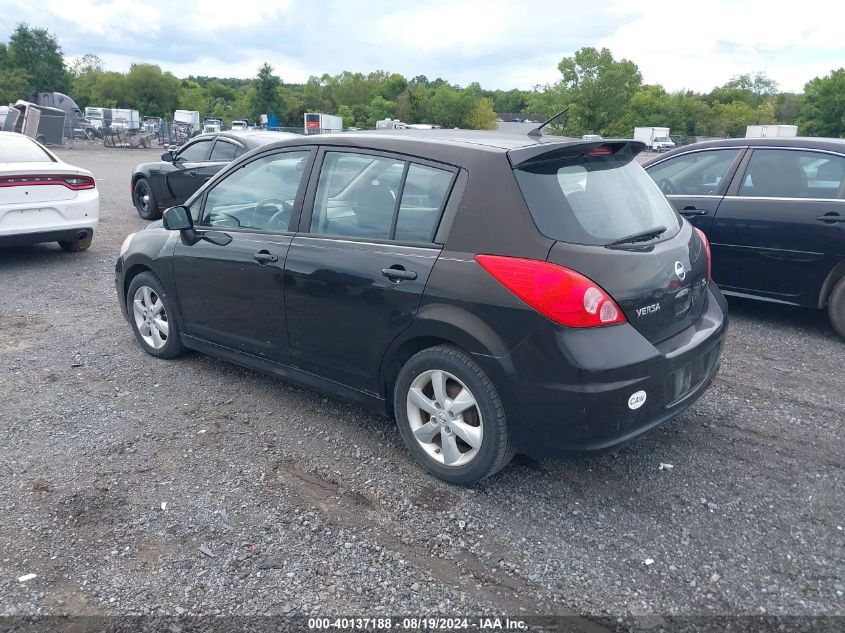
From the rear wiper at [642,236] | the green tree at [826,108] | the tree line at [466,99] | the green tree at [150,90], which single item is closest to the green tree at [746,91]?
the tree line at [466,99]

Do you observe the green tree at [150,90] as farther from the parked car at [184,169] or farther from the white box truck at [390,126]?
the white box truck at [390,126]

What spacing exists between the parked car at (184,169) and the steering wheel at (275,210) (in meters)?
6.53

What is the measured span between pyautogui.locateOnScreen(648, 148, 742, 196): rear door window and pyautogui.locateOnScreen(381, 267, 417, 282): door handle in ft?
13.6

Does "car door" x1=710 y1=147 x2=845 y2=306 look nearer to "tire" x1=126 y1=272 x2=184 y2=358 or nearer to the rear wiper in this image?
the rear wiper

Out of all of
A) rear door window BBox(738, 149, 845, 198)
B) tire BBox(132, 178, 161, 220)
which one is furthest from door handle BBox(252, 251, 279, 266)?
tire BBox(132, 178, 161, 220)

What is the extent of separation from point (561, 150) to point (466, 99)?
88.5 m

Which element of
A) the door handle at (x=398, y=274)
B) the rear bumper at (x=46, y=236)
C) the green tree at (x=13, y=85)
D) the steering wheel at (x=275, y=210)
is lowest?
the rear bumper at (x=46, y=236)

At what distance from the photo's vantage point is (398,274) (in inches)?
137

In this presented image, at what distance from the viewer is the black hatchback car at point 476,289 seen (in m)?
3.07

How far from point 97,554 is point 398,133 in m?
2.64

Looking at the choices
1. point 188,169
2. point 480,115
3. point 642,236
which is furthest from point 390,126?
point 480,115

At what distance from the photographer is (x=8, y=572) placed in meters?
2.88

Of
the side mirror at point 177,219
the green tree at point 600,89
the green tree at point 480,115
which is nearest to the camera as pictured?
the side mirror at point 177,219

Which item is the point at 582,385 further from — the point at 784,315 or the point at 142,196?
the point at 142,196
